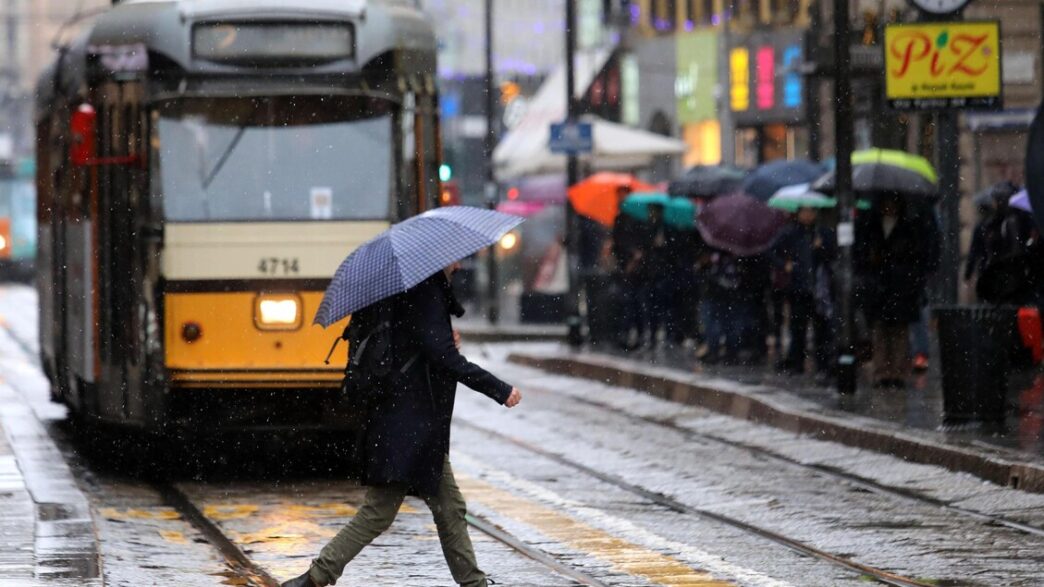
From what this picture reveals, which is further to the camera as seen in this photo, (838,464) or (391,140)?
(838,464)

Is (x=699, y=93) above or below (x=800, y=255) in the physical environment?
above

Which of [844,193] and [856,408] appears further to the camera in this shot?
[844,193]

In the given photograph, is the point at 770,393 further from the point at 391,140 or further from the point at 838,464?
the point at 391,140

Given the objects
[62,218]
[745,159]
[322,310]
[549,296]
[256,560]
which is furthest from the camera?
[745,159]

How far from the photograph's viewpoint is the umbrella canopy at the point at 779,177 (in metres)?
21.7

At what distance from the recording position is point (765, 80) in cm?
3991

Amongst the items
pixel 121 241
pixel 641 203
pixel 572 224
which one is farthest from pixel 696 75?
A: pixel 121 241

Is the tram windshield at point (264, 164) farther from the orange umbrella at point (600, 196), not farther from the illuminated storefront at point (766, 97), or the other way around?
the illuminated storefront at point (766, 97)

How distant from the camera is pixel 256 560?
1028cm

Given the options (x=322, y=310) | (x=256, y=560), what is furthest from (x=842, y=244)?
(x=322, y=310)

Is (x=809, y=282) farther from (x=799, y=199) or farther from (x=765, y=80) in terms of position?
(x=765, y=80)

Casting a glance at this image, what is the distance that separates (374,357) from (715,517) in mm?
4105

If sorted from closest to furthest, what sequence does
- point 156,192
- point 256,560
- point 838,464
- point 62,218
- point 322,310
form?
point 322,310
point 256,560
point 156,192
point 838,464
point 62,218

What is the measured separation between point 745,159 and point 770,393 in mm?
23149
